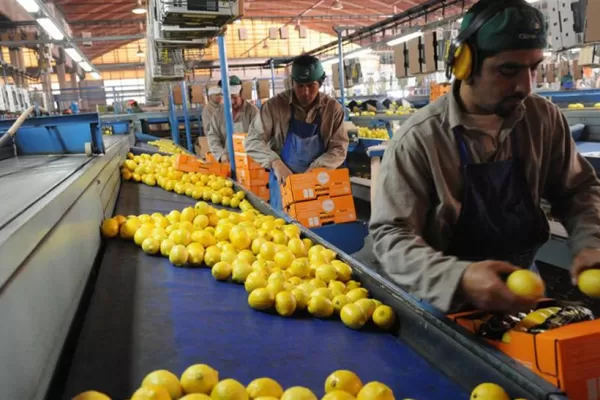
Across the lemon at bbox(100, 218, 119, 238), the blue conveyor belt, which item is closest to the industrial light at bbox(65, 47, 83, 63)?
the lemon at bbox(100, 218, 119, 238)

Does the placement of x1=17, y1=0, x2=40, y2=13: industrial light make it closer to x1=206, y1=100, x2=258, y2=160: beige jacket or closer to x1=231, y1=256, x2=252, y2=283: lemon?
x1=206, y1=100, x2=258, y2=160: beige jacket

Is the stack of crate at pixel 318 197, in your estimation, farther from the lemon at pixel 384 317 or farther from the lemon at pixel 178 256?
the lemon at pixel 384 317

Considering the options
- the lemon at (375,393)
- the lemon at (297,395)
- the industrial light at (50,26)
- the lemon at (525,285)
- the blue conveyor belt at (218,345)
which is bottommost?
the blue conveyor belt at (218,345)

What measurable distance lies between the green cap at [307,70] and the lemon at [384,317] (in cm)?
282

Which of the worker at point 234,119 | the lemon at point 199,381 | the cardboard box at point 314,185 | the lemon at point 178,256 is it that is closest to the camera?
the lemon at point 199,381

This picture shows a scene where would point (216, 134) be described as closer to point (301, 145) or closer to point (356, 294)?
point (301, 145)

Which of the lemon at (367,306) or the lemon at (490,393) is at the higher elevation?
the lemon at (490,393)

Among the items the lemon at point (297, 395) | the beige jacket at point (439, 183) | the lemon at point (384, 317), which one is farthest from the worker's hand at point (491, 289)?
the lemon at point (297, 395)

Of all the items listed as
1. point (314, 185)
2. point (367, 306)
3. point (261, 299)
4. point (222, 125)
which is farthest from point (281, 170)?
point (222, 125)

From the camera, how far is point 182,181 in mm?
5383

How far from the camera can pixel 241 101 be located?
7.65 meters

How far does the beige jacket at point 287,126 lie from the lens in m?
4.97

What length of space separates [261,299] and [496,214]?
3.20 ft

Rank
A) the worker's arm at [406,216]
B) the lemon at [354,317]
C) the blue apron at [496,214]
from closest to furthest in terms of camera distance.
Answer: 1. the worker's arm at [406,216]
2. the blue apron at [496,214]
3. the lemon at [354,317]
